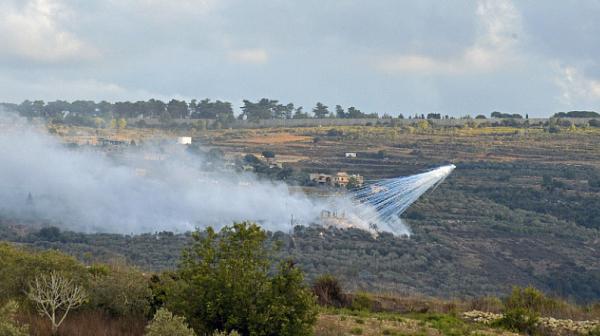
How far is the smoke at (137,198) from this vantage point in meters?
43.5

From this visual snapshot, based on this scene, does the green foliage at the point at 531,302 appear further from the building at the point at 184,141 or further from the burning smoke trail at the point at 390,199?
the building at the point at 184,141

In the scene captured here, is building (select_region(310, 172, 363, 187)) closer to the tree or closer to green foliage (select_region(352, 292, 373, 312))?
green foliage (select_region(352, 292, 373, 312))

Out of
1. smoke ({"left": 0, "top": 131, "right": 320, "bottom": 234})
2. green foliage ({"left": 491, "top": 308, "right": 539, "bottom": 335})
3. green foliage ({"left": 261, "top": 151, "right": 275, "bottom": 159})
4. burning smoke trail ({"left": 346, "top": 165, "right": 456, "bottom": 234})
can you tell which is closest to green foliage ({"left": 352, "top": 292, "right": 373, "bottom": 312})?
green foliage ({"left": 491, "top": 308, "right": 539, "bottom": 335})

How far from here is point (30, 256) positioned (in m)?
13.5

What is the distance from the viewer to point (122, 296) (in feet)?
43.1

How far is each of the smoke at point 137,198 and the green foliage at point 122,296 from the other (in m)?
28.1

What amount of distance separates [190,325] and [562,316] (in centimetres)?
989

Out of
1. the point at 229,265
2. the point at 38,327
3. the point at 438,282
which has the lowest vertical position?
the point at 438,282

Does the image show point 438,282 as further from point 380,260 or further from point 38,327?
point 38,327

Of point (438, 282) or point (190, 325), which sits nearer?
point (190, 325)

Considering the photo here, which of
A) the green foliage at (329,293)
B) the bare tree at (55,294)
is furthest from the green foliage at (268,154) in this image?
the bare tree at (55,294)

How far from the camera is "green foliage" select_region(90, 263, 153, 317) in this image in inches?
516

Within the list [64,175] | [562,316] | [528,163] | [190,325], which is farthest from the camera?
[528,163]

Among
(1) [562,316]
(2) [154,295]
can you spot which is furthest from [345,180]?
(2) [154,295]
